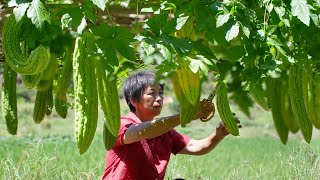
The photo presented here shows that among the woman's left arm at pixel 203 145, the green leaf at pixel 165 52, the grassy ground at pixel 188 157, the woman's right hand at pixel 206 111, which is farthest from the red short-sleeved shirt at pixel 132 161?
the green leaf at pixel 165 52

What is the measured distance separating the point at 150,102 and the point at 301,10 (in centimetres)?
221

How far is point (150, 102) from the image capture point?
4.45 meters

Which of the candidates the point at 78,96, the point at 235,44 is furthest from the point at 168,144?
the point at 78,96

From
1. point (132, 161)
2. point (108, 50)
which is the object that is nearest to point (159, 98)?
point (132, 161)

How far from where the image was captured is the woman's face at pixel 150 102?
4441mm

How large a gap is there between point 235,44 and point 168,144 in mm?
2103

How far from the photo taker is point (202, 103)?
137 inches

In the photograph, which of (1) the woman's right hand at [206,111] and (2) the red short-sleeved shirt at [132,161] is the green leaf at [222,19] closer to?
(1) the woman's right hand at [206,111]

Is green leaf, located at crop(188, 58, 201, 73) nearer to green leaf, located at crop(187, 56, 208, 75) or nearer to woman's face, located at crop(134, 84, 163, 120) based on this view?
green leaf, located at crop(187, 56, 208, 75)

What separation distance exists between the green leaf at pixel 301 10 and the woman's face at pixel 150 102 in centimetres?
215

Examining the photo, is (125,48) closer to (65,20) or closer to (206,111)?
(65,20)

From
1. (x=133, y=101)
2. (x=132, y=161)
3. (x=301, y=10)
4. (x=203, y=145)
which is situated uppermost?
(x=301, y=10)

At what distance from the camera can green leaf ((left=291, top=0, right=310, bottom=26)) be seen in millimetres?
2281

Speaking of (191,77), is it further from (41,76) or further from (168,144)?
(168,144)
